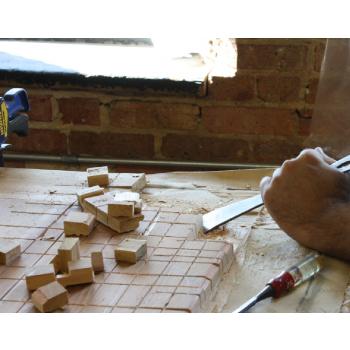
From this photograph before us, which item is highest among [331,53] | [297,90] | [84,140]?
[331,53]

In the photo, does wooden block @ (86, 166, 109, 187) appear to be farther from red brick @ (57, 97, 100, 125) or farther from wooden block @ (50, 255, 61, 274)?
red brick @ (57, 97, 100, 125)

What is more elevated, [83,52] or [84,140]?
[83,52]

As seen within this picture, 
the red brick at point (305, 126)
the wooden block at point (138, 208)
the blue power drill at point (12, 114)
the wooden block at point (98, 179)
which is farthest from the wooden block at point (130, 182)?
the red brick at point (305, 126)

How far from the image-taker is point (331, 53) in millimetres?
1535

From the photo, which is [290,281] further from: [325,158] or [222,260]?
[325,158]

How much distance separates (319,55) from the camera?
1672 millimetres

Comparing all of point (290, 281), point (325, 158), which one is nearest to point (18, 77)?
point (325, 158)

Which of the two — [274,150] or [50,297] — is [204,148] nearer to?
[274,150]

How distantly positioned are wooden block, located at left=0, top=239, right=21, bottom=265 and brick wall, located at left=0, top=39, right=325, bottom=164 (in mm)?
825

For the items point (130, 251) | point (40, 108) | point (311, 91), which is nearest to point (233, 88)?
point (311, 91)

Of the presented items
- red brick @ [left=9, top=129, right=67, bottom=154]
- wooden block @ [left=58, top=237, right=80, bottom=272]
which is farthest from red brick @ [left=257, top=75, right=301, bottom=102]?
wooden block @ [left=58, top=237, right=80, bottom=272]

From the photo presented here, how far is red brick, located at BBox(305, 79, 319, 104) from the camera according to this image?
169 centimetres

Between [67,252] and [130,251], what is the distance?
0.32 feet
